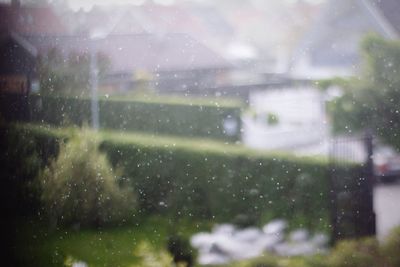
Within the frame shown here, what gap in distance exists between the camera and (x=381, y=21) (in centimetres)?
90

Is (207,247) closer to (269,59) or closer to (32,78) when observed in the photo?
(269,59)

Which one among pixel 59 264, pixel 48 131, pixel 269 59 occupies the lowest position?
pixel 59 264

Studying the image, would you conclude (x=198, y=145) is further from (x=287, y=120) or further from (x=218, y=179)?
(x=287, y=120)

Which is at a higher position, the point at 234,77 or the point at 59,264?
the point at 234,77

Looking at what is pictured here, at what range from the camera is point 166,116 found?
3.82 feet

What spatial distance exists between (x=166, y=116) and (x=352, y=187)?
484 millimetres

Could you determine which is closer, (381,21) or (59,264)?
(381,21)

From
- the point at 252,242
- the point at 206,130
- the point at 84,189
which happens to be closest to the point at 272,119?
the point at 206,130

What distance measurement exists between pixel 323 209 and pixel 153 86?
1.71 ft

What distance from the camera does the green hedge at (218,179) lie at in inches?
40.3

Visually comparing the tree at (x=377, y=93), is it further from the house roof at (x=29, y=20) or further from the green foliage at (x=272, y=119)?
the house roof at (x=29, y=20)

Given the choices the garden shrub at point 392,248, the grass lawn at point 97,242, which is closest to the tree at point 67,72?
the grass lawn at point 97,242

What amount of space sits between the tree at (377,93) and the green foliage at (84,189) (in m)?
0.64

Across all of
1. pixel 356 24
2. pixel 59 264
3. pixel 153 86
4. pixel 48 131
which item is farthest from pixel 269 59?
pixel 59 264
